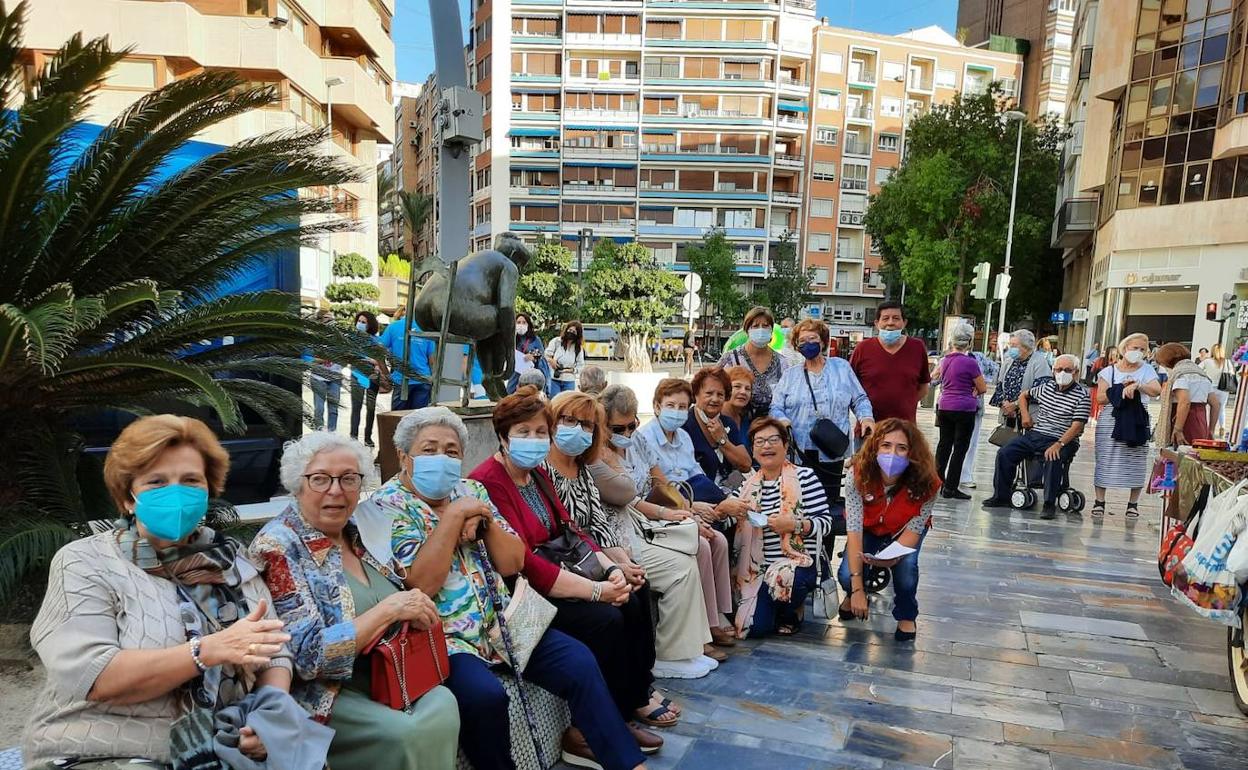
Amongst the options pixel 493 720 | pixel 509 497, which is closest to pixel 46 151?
pixel 509 497

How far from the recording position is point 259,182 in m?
3.62

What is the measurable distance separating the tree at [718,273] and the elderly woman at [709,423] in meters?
41.0

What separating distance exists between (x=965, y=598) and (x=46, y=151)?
5772mm

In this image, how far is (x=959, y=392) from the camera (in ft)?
27.1

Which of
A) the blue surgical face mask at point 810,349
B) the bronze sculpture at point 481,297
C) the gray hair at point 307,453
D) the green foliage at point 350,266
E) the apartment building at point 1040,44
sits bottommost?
the gray hair at point 307,453

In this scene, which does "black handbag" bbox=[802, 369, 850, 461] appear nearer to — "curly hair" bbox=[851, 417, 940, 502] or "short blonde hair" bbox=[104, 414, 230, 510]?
"curly hair" bbox=[851, 417, 940, 502]

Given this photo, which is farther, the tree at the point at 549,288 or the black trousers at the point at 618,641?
the tree at the point at 549,288

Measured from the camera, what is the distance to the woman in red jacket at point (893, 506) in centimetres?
464

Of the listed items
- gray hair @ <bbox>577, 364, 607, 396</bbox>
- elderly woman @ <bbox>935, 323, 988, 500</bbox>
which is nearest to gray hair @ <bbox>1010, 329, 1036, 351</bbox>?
elderly woman @ <bbox>935, 323, 988, 500</bbox>

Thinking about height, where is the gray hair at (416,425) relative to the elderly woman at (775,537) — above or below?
above

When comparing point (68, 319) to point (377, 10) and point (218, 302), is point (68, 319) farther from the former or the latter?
point (377, 10)

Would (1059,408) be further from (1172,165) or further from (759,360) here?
(1172,165)

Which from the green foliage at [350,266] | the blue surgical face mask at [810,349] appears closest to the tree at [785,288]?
the green foliage at [350,266]

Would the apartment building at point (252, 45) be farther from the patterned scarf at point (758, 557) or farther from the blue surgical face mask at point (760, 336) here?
the patterned scarf at point (758, 557)
